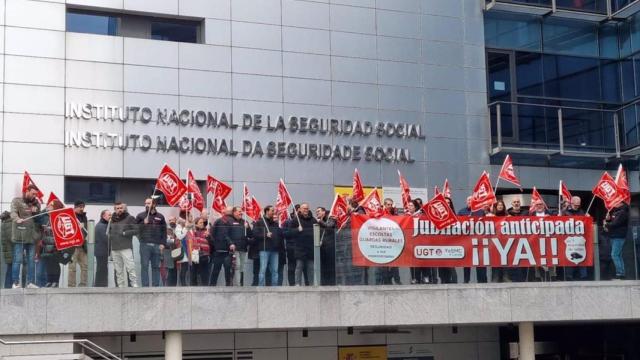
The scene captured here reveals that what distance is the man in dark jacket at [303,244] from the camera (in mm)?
22484

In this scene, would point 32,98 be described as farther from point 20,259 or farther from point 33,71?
point 20,259

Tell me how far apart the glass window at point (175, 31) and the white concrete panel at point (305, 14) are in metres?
2.43

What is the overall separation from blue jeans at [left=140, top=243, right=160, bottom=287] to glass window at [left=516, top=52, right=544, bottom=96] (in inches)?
574

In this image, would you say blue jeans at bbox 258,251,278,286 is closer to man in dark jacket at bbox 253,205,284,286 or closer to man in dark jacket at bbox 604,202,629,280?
man in dark jacket at bbox 253,205,284,286

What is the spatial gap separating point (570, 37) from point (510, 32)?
2073 millimetres

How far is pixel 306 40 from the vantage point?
97.7 feet

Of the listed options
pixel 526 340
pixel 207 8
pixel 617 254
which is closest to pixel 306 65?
pixel 207 8

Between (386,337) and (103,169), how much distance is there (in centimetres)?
859

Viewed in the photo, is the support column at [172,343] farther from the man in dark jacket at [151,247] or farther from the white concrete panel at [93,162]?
the white concrete panel at [93,162]

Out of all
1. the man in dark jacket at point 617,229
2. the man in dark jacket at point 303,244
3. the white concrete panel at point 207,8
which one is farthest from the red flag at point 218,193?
the man in dark jacket at point 617,229

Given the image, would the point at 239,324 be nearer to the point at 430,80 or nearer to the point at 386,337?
the point at 386,337

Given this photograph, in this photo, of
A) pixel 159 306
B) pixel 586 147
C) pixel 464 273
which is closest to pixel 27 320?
pixel 159 306

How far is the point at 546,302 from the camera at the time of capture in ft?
79.6

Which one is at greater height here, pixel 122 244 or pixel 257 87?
pixel 257 87
